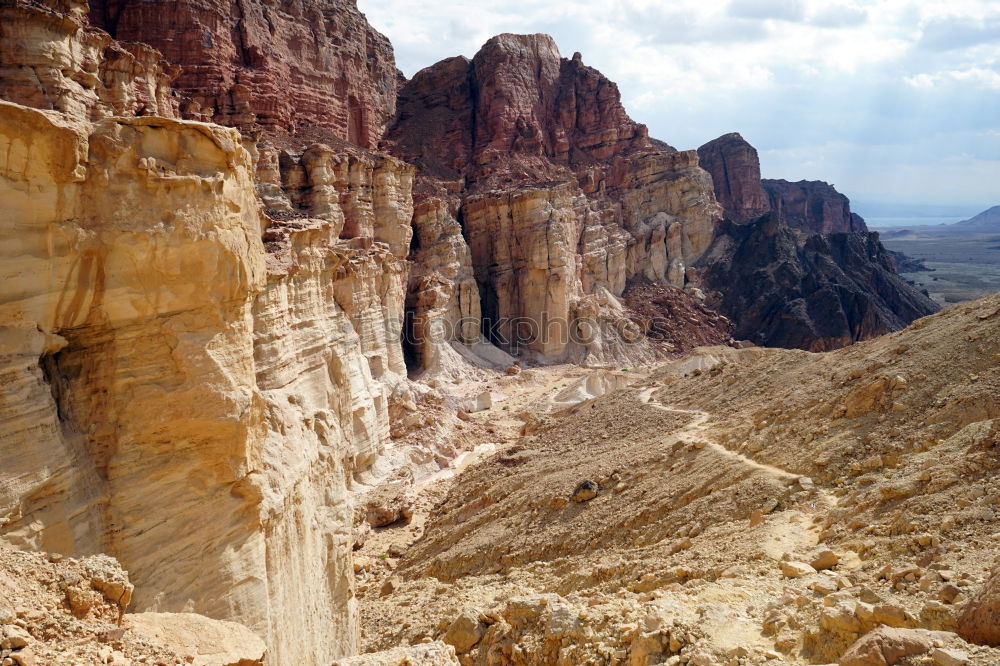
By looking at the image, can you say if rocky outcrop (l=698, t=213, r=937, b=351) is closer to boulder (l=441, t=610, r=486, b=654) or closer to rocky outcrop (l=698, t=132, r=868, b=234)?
rocky outcrop (l=698, t=132, r=868, b=234)

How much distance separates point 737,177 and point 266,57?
63.1m

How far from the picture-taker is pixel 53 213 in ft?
24.6

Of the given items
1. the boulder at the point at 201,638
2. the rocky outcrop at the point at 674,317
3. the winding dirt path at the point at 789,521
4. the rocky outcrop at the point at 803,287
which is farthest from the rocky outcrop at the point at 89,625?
the rocky outcrop at the point at 803,287

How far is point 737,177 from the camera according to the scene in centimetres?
8525

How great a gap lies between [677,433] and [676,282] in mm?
44706

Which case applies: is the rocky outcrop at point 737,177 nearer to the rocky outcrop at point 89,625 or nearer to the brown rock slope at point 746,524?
the brown rock slope at point 746,524

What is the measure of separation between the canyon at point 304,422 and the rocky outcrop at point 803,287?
2553cm

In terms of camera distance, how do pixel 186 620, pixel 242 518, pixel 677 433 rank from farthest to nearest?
pixel 677 433 < pixel 242 518 < pixel 186 620

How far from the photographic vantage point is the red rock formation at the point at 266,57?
122 ft

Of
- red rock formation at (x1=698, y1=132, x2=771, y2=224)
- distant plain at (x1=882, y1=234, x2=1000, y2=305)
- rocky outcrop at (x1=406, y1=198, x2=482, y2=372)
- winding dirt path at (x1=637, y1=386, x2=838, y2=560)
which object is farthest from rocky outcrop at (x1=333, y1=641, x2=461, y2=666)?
distant plain at (x1=882, y1=234, x2=1000, y2=305)

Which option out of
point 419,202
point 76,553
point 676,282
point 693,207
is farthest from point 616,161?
point 76,553

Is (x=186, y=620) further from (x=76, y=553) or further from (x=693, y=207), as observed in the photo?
(x=693, y=207)
